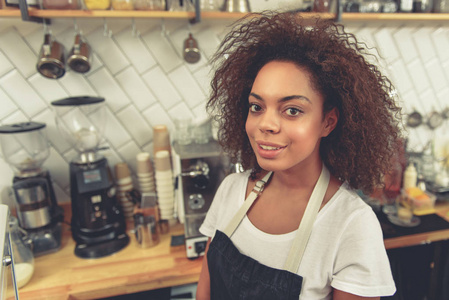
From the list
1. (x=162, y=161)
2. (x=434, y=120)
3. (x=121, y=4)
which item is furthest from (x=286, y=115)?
(x=434, y=120)

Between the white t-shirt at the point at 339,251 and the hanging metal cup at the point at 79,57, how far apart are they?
1085mm

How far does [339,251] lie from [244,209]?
0.30 meters

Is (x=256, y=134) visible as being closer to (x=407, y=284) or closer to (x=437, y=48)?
(x=407, y=284)

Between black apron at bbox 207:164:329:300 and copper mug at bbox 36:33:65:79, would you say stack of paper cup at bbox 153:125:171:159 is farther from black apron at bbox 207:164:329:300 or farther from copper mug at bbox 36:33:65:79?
black apron at bbox 207:164:329:300

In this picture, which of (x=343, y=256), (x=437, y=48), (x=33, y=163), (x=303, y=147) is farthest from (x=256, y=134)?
(x=437, y=48)

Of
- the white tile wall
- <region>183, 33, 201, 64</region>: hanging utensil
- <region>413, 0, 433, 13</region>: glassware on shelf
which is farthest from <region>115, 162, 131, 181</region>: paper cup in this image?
<region>413, 0, 433, 13</region>: glassware on shelf

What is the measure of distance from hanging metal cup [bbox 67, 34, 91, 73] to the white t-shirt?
108 cm

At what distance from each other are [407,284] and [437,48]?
1.47m

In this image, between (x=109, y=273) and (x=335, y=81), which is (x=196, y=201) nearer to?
(x=109, y=273)

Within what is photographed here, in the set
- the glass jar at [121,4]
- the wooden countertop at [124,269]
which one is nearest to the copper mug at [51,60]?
the glass jar at [121,4]

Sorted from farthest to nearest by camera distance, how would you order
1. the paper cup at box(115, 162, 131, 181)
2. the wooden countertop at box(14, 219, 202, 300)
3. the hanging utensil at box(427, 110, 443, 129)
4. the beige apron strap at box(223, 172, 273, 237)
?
the hanging utensil at box(427, 110, 443, 129) < the paper cup at box(115, 162, 131, 181) < the wooden countertop at box(14, 219, 202, 300) < the beige apron strap at box(223, 172, 273, 237)

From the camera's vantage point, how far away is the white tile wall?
1525 mm

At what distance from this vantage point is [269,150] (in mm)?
794

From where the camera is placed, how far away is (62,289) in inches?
47.4
